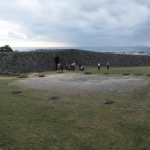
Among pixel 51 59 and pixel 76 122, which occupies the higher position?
pixel 51 59

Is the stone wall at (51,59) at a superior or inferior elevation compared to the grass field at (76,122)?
superior

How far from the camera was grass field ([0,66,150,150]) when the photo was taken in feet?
22.3

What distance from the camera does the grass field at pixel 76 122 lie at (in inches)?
268

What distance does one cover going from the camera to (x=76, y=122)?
8148mm

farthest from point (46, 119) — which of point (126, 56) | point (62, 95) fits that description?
point (126, 56)

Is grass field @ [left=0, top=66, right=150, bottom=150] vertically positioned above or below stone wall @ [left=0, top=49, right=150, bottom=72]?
below

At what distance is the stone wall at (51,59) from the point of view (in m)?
22.3

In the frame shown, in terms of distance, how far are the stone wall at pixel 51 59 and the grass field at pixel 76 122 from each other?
467 inches

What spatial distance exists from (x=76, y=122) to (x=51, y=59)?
18323mm

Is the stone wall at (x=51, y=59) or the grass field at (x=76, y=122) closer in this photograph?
the grass field at (x=76, y=122)

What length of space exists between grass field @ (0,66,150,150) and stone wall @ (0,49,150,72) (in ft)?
38.9

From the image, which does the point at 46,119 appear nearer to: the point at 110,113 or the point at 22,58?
the point at 110,113

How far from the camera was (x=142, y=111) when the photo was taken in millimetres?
8797

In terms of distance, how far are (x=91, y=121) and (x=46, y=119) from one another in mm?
1804
